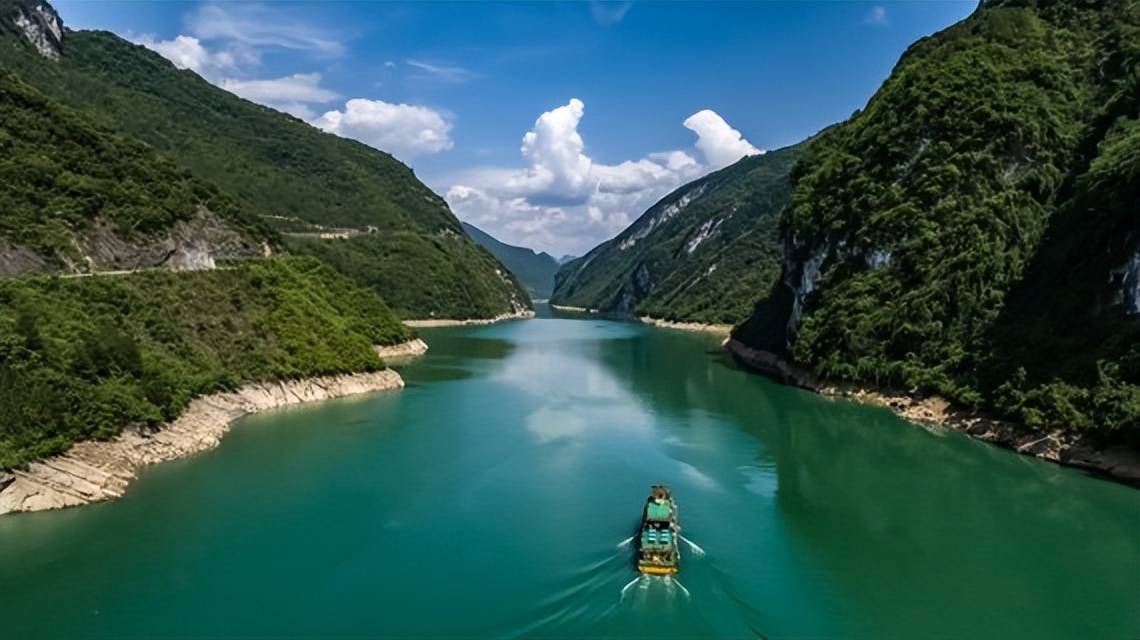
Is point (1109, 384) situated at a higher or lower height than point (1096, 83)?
lower

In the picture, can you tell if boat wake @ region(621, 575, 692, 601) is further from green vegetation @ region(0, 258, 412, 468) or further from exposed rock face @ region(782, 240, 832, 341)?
exposed rock face @ region(782, 240, 832, 341)

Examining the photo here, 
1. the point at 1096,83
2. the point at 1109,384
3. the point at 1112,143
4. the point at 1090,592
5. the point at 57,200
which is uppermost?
the point at 1096,83

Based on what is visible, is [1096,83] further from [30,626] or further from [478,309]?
[478,309]

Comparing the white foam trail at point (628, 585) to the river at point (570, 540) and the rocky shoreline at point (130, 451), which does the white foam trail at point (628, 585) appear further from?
the rocky shoreline at point (130, 451)

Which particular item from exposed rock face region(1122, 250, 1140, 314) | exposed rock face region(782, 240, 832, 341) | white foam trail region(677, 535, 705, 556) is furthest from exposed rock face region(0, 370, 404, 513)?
exposed rock face region(1122, 250, 1140, 314)

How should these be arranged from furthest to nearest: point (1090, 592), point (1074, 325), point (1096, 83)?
point (1096, 83), point (1074, 325), point (1090, 592)

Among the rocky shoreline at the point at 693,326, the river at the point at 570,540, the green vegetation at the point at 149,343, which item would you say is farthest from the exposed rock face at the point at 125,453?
the rocky shoreline at the point at 693,326

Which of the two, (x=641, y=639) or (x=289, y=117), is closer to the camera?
(x=641, y=639)

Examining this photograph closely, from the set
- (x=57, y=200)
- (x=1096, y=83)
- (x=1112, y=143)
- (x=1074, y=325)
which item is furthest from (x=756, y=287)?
(x=57, y=200)
